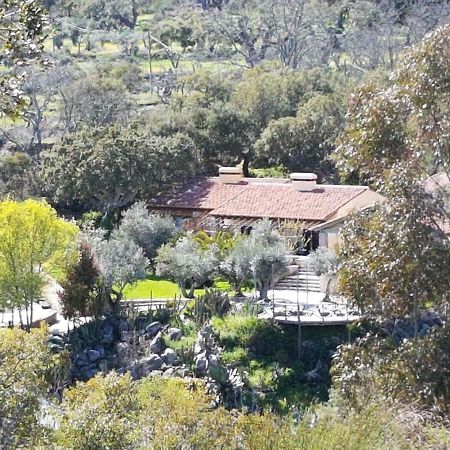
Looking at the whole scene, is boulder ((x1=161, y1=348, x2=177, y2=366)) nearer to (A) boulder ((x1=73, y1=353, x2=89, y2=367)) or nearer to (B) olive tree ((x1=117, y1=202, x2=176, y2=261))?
(A) boulder ((x1=73, y1=353, x2=89, y2=367))

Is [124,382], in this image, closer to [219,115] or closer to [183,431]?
[183,431]

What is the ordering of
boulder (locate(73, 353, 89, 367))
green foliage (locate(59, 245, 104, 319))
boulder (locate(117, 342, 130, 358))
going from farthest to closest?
green foliage (locate(59, 245, 104, 319)), boulder (locate(117, 342, 130, 358)), boulder (locate(73, 353, 89, 367))

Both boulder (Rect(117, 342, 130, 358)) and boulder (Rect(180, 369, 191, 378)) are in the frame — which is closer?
boulder (Rect(180, 369, 191, 378))

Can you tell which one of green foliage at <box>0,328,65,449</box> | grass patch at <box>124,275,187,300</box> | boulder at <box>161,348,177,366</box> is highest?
green foliage at <box>0,328,65,449</box>

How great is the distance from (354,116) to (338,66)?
5498cm

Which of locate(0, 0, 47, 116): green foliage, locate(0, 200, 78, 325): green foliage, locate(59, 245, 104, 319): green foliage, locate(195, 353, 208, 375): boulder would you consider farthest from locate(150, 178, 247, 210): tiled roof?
locate(0, 0, 47, 116): green foliage

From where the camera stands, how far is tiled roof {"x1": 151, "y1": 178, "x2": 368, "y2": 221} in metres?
41.8

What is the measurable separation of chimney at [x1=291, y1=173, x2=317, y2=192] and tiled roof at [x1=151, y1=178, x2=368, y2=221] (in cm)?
20

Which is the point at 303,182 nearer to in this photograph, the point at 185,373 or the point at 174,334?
the point at 174,334

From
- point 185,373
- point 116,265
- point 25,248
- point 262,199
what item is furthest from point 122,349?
point 262,199

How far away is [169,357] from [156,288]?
6852mm

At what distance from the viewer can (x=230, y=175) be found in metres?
45.8

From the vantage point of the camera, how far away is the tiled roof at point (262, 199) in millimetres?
41781

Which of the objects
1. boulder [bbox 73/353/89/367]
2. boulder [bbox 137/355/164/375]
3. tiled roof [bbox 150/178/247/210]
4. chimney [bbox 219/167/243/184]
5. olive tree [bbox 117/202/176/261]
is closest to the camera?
boulder [bbox 137/355/164/375]
